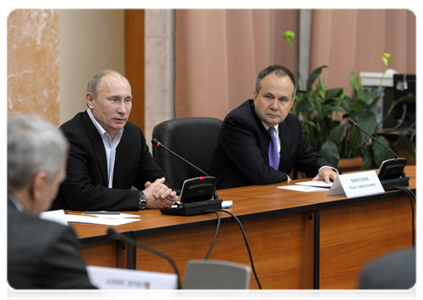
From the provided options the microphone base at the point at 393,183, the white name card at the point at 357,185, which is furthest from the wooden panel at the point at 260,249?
the microphone base at the point at 393,183

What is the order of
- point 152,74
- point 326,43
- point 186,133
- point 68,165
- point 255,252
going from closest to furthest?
point 255,252, point 68,165, point 186,133, point 152,74, point 326,43

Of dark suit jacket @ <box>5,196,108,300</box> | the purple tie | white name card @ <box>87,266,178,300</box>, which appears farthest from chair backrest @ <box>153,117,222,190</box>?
dark suit jacket @ <box>5,196,108,300</box>

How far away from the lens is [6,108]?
11.1ft

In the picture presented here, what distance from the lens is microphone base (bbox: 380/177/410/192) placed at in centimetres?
271

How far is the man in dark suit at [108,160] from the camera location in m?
2.28

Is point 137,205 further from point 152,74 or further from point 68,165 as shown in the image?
point 152,74

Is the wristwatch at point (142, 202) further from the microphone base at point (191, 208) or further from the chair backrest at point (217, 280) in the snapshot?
the chair backrest at point (217, 280)

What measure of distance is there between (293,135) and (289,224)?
1.19 metres

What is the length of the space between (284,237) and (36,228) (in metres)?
1.40

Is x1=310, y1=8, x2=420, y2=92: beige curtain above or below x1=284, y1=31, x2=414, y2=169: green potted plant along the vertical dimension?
above

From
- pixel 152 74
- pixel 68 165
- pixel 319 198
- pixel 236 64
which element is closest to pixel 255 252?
pixel 319 198

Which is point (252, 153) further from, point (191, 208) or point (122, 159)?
point (191, 208)

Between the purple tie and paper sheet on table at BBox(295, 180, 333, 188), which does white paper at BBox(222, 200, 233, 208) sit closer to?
paper sheet on table at BBox(295, 180, 333, 188)

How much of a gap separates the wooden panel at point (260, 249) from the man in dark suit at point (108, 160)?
303 mm
